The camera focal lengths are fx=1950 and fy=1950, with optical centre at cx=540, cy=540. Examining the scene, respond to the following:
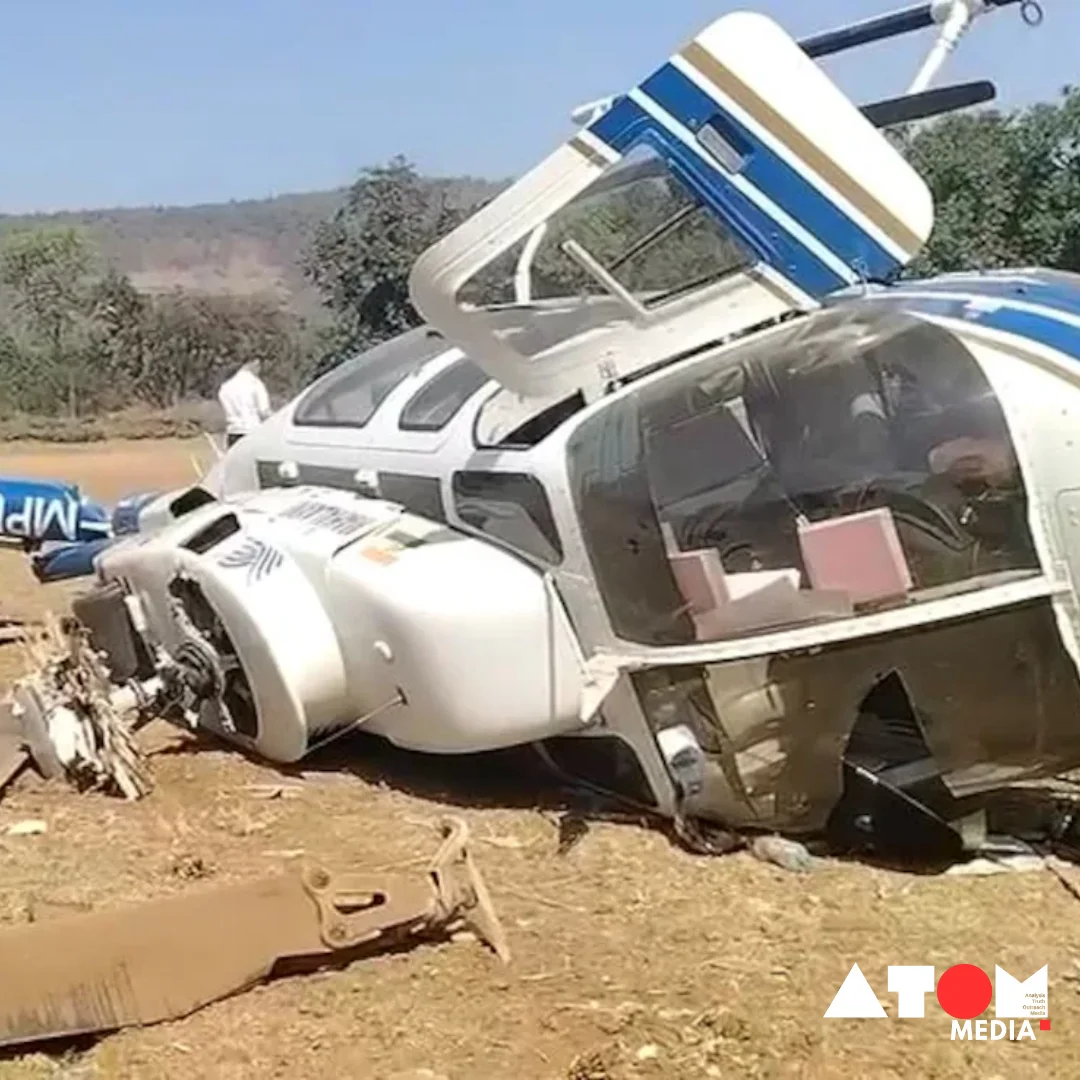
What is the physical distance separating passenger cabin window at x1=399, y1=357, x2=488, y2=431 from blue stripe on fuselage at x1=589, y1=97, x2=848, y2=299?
1.11 metres

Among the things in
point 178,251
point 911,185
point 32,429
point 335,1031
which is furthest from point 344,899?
point 178,251

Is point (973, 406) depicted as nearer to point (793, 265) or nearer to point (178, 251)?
point (793, 265)

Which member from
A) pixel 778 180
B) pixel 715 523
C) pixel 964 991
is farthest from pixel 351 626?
pixel 964 991

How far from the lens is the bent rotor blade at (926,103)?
6.68 m

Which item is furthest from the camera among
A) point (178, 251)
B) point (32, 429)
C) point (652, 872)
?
point (178, 251)

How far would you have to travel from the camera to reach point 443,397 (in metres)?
6.91

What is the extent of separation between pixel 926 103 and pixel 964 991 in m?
3.28

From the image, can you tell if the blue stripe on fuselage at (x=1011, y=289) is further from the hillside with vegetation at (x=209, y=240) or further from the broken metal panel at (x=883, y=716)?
the hillside with vegetation at (x=209, y=240)

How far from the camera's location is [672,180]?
6031 mm

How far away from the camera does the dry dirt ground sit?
4.42 metres

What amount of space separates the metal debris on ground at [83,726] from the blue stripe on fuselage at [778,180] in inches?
106

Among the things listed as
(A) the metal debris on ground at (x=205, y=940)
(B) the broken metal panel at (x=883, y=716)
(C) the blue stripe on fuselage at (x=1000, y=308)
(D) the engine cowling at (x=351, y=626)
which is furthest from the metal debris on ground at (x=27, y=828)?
(C) the blue stripe on fuselage at (x=1000, y=308)

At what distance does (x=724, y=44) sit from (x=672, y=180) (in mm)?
439

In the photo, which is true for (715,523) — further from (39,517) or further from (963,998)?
(39,517)
